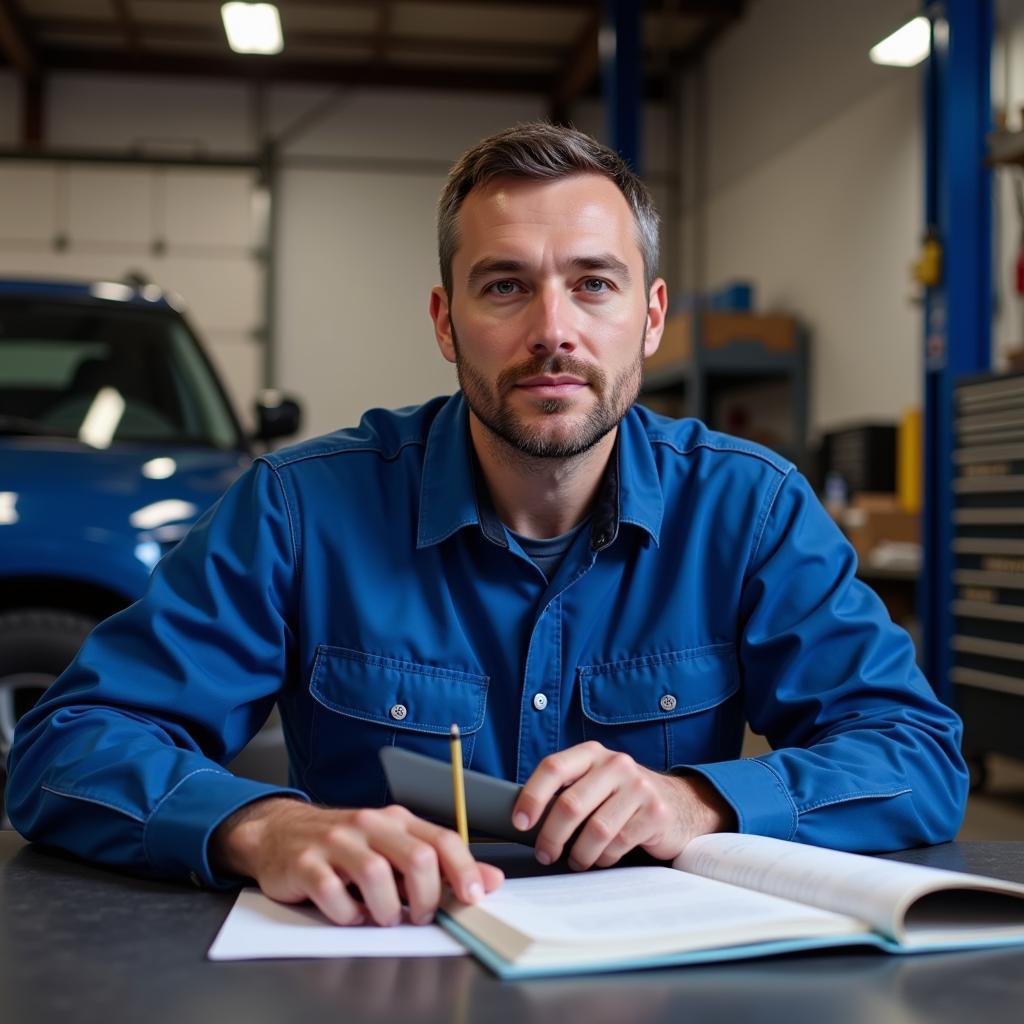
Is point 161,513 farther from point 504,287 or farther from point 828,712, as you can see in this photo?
point 828,712

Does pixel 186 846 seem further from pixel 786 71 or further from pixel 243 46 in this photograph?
pixel 786 71

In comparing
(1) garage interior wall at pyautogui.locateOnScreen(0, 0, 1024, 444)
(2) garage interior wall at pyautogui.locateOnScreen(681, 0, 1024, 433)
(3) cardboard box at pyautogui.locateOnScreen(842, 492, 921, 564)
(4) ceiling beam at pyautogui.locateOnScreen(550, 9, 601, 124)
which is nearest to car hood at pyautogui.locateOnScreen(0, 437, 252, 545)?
(3) cardboard box at pyautogui.locateOnScreen(842, 492, 921, 564)

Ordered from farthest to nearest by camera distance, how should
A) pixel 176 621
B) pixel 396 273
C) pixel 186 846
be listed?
1. pixel 396 273
2. pixel 176 621
3. pixel 186 846

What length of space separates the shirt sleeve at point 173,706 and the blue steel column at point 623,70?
5359mm

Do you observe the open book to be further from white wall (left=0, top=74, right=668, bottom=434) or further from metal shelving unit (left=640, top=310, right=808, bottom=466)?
white wall (left=0, top=74, right=668, bottom=434)

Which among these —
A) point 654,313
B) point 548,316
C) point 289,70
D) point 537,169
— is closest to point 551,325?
point 548,316

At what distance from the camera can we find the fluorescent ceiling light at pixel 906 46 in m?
5.50

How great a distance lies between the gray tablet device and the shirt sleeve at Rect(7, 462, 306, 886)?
0.14m

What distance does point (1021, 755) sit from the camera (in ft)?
11.5

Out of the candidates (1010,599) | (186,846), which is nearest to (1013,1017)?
(186,846)

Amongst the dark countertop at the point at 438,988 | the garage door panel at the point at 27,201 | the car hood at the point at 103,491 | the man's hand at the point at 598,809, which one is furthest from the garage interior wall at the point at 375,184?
the dark countertop at the point at 438,988

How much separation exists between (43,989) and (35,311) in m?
2.66

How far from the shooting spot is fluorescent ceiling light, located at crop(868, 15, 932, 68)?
550 centimetres

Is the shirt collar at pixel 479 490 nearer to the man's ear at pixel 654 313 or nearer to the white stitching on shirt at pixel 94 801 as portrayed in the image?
the man's ear at pixel 654 313
